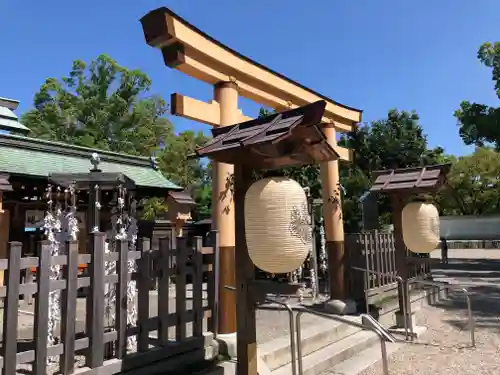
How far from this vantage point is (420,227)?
20.7 ft

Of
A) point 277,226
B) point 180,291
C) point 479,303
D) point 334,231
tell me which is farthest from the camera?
point 479,303

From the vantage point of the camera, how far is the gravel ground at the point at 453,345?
524 cm

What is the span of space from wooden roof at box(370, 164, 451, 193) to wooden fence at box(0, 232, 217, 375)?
380 centimetres

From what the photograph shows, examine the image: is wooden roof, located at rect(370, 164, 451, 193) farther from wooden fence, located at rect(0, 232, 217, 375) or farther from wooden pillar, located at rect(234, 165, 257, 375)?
wooden pillar, located at rect(234, 165, 257, 375)

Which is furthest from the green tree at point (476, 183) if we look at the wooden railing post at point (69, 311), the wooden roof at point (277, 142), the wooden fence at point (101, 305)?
the wooden railing post at point (69, 311)

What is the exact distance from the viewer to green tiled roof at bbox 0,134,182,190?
900 cm

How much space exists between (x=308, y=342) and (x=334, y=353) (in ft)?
1.28

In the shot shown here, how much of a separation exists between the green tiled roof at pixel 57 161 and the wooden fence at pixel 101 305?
5.71 m

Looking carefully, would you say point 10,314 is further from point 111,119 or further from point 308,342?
point 111,119

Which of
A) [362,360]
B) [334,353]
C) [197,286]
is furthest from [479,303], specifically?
[197,286]

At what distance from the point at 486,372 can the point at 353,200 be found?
1250cm

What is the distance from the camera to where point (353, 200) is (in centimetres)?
1736

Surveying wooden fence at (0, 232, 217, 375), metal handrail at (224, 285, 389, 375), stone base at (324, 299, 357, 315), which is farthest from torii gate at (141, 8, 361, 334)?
stone base at (324, 299, 357, 315)

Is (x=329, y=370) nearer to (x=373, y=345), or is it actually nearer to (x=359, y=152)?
(x=373, y=345)
